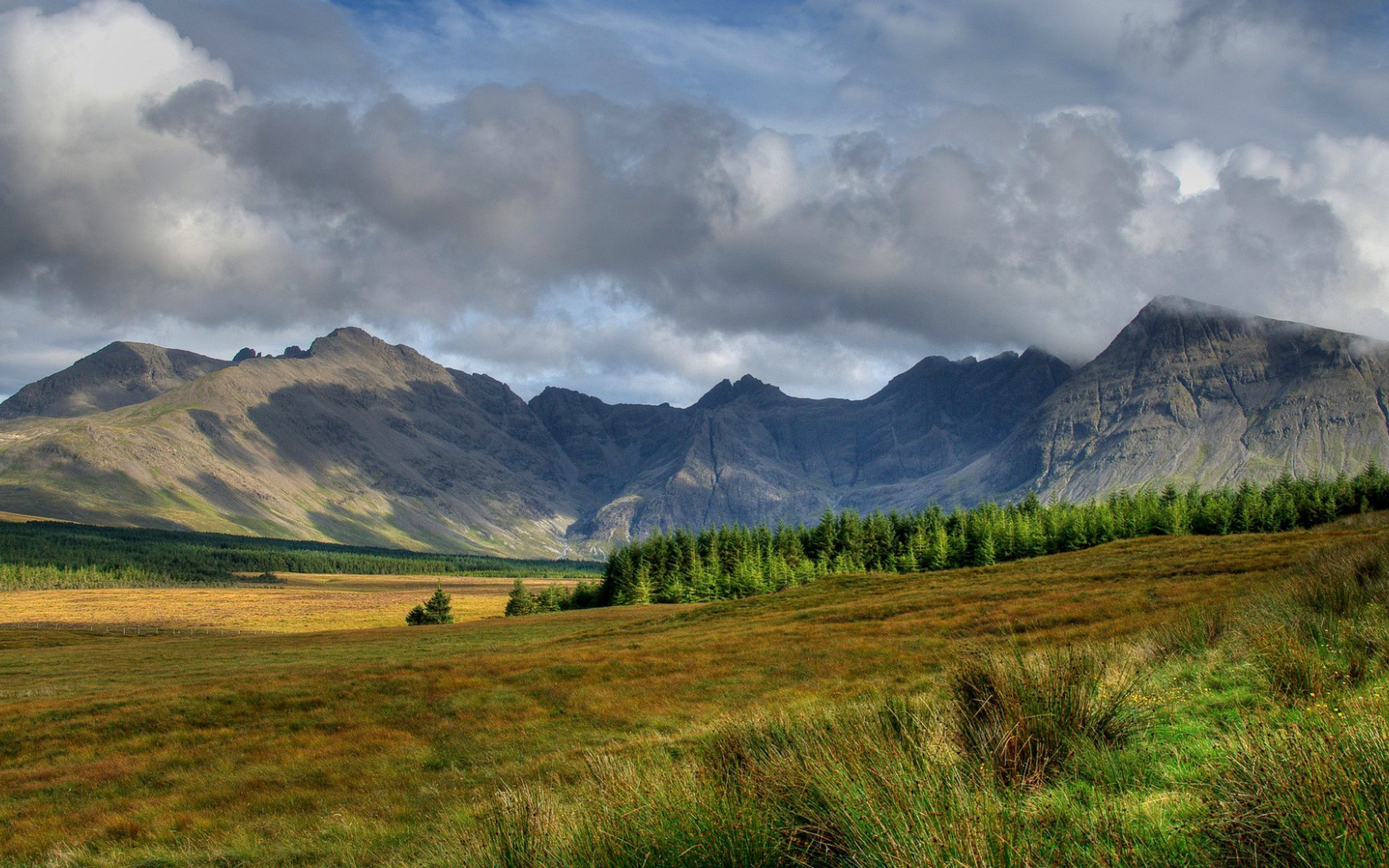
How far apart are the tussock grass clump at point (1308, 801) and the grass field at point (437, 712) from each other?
970 mm

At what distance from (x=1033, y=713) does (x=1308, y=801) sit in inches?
151

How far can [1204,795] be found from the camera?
5570mm

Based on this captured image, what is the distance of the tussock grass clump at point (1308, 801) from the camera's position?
430 centimetres

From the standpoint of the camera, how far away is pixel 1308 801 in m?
4.60

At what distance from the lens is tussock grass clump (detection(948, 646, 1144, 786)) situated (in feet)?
25.5

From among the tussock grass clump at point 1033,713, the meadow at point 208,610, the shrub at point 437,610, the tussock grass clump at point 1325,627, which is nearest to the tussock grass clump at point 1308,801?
the tussock grass clump at point 1033,713

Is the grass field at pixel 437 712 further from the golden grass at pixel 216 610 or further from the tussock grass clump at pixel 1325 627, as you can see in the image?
the golden grass at pixel 216 610

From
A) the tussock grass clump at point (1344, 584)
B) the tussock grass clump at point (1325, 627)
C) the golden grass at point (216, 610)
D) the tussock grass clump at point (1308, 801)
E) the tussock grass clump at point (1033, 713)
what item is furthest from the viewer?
the golden grass at point (216, 610)

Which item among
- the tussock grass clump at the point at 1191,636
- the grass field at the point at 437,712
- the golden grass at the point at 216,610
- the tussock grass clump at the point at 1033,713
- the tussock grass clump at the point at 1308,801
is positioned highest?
the tussock grass clump at the point at 1308,801

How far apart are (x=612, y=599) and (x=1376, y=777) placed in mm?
110652

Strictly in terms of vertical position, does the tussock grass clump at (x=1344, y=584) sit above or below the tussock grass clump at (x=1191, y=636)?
above

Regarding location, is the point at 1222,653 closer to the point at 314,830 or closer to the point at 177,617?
the point at 314,830

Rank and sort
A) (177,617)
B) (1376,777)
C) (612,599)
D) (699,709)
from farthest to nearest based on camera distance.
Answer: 1. (177,617)
2. (612,599)
3. (699,709)
4. (1376,777)

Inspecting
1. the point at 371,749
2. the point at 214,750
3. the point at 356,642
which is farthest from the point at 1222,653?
the point at 356,642
